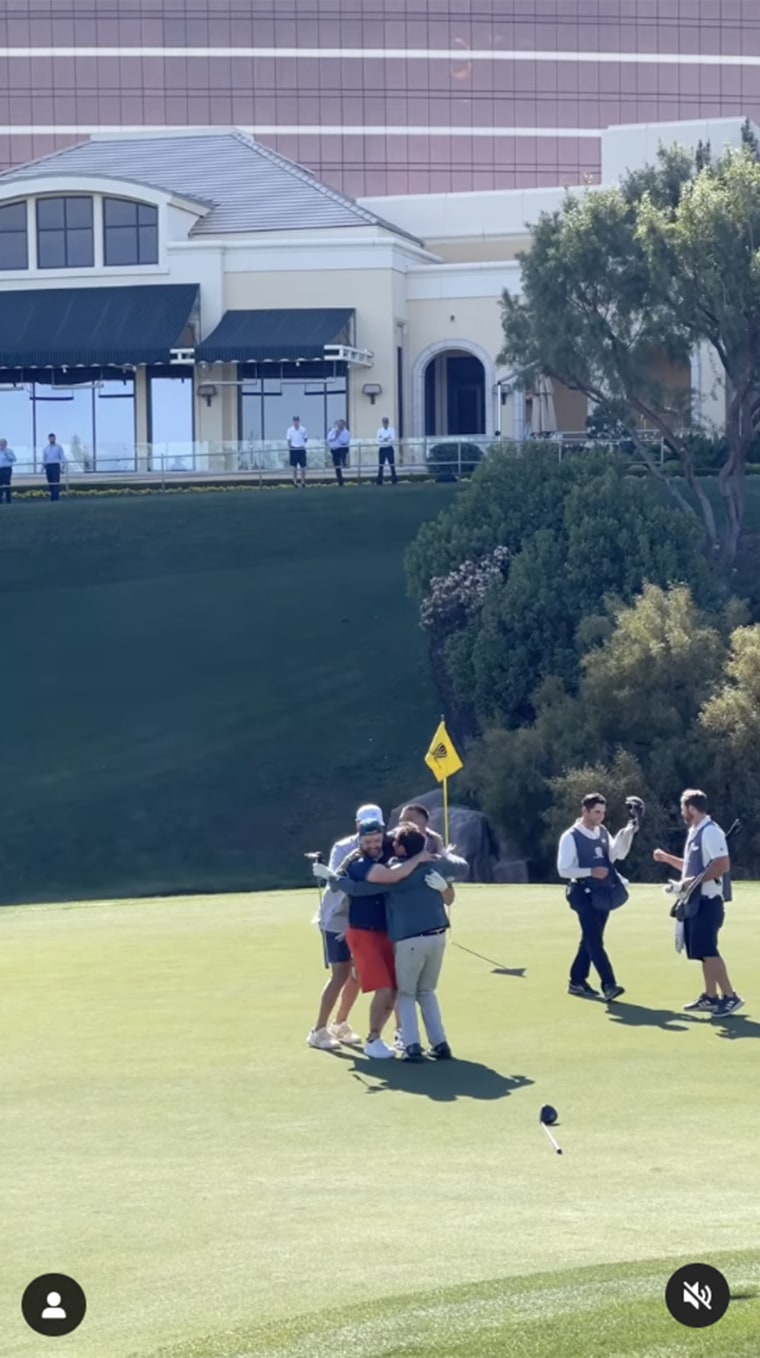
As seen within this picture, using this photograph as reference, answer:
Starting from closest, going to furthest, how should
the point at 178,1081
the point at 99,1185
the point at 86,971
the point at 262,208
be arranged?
1. the point at 99,1185
2. the point at 178,1081
3. the point at 86,971
4. the point at 262,208

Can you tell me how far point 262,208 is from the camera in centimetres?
6462

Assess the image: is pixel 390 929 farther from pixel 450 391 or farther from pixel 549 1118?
pixel 450 391

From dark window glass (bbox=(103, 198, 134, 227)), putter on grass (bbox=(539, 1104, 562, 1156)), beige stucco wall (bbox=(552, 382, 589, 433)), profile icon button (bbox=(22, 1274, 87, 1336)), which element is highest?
dark window glass (bbox=(103, 198, 134, 227))

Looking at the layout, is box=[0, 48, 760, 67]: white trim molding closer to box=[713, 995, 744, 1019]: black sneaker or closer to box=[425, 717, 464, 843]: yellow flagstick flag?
box=[425, 717, 464, 843]: yellow flagstick flag

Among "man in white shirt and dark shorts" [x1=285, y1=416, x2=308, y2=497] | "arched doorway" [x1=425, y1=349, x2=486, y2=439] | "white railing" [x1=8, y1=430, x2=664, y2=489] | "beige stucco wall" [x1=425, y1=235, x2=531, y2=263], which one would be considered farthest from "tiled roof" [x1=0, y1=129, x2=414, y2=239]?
"man in white shirt and dark shorts" [x1=285, y1=416, x2=308, y2=497]

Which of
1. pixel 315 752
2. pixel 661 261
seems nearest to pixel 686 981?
pixel 315 752

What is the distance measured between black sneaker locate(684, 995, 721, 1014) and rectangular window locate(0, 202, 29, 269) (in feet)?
170

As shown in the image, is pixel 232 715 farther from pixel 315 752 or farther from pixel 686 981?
pixel 686 981

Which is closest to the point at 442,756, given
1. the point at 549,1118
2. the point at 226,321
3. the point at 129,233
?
the point at 549,1118

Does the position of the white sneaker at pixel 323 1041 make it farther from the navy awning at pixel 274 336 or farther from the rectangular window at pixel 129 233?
the rectangular window at pixel 129 233

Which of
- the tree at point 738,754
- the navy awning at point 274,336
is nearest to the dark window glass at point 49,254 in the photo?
the navy awning at point 274,336

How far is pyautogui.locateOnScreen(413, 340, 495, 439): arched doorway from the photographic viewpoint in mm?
62969

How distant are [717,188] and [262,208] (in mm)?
24697

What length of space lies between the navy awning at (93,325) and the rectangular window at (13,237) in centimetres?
102
